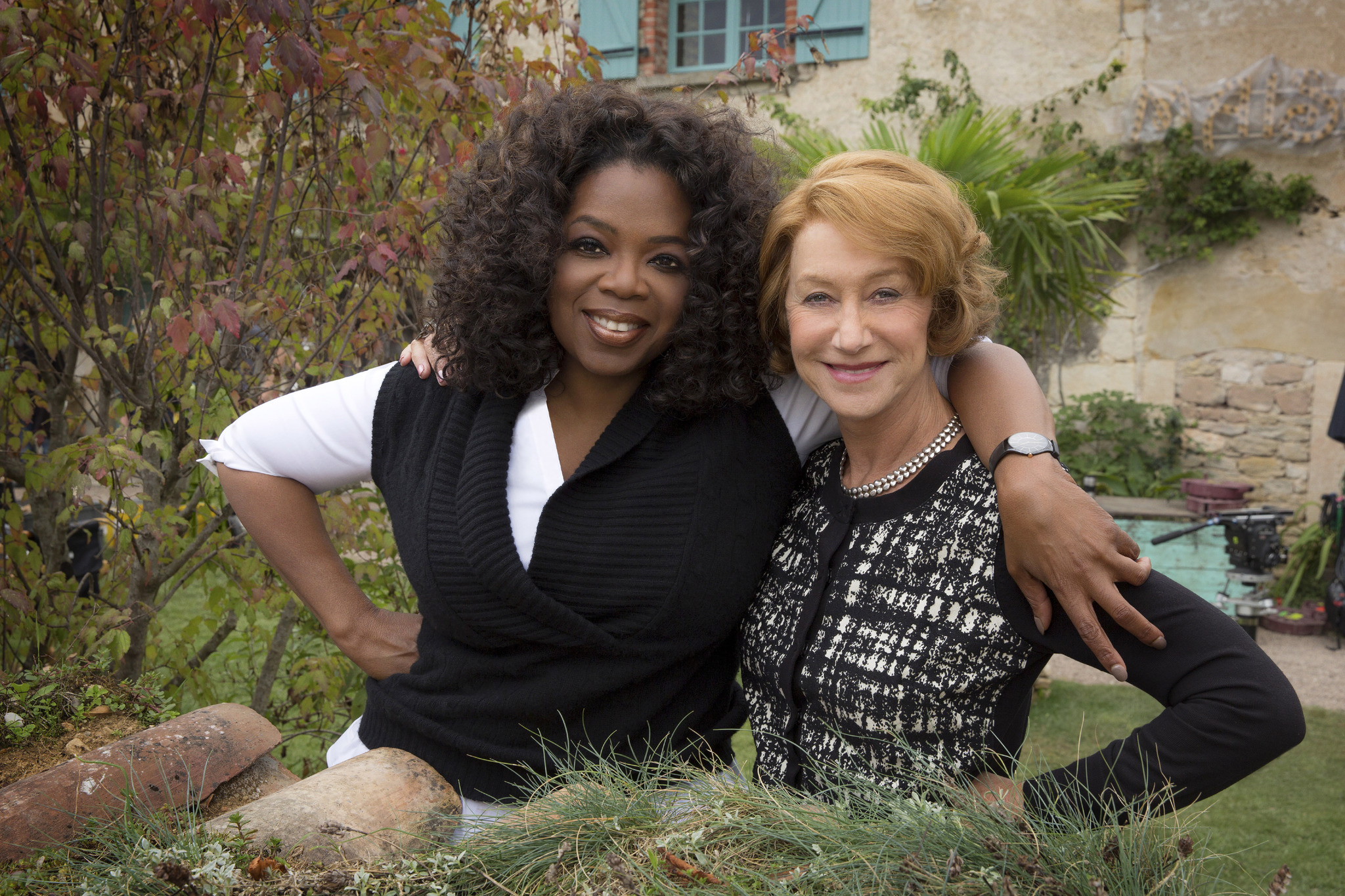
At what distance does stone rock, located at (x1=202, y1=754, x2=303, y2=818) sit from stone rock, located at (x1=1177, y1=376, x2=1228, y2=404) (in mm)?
7987

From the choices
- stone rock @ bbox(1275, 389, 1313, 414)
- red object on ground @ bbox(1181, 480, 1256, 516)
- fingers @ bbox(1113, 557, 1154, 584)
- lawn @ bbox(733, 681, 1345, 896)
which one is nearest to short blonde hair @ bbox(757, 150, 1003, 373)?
fingers @ bbox(1113, 557, 1154, 584)

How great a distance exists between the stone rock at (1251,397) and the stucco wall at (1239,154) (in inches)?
4.2

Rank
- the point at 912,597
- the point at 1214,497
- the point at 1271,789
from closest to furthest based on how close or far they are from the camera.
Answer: the point at 912,597, the point at 1271,789, the point at 1214,497

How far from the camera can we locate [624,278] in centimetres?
173

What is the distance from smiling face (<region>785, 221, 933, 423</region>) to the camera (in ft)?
5.24

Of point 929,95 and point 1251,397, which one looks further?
point 929,95

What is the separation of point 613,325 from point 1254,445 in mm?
7634

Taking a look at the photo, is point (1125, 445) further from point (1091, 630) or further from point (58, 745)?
point (58, 745)

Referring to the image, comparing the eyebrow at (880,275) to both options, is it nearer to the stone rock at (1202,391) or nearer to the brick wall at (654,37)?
the stone rock at (1202,391)

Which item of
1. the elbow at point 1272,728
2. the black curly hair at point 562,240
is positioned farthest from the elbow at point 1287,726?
the black curly hair at point 562,240

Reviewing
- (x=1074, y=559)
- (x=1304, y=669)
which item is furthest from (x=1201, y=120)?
(x=1074, y=559)

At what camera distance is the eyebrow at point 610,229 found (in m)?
1.74

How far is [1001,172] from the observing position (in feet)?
17.6

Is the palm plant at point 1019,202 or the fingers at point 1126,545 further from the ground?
the palm plant at point 1019,202
